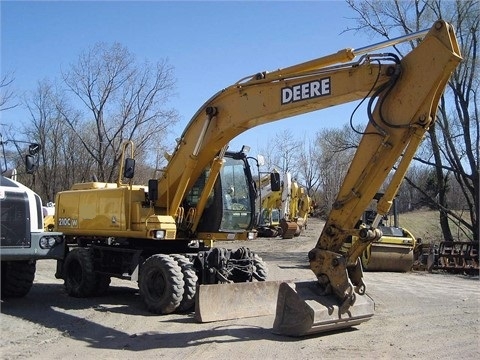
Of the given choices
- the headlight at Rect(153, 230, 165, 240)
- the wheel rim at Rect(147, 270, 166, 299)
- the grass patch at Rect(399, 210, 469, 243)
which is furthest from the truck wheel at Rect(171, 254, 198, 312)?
the grass patch at Rect(399, 210, 469, 243)

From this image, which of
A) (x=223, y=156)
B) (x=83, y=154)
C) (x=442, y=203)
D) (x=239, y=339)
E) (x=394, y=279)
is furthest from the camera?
(x=83, y=154)

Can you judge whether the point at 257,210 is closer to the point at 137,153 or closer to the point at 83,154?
the point at 137,153

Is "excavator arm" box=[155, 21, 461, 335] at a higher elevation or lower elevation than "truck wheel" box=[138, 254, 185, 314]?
higher

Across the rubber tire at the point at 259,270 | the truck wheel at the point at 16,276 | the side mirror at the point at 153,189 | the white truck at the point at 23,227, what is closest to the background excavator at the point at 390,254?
the rubber tire at the point at 259,270

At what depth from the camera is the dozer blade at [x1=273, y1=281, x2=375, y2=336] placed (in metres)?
7.34

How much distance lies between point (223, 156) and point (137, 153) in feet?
92.4

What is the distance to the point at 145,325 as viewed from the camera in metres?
8.64

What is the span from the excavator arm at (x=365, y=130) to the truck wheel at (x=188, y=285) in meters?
2.08

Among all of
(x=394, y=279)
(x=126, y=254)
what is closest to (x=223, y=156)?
(x=126, y=254)

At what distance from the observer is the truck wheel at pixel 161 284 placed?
9211mm

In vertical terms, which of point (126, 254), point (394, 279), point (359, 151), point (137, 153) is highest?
point (137, 153)

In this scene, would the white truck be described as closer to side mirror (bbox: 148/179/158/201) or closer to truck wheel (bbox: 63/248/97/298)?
truck wheel (bbox: 63/248/97/298)

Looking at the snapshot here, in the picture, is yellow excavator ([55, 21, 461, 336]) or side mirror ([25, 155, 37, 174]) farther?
side mirror ([25, 155, 37, 174])

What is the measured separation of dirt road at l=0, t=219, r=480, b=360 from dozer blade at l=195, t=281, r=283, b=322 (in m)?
0.17
